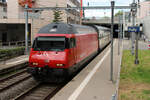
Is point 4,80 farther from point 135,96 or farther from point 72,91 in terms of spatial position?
point 135,96

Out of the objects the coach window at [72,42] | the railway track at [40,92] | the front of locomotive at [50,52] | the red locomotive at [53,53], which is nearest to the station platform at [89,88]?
the railway track at [40,92]

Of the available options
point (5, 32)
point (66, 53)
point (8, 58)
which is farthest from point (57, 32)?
point (5, 32)

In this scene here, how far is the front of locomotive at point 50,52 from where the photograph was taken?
10680 millimetres

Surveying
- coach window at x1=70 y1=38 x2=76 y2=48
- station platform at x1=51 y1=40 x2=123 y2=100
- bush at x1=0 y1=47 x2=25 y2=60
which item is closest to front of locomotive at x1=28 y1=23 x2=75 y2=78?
coach window at x1=70 y1=38 x2=76 y2=48

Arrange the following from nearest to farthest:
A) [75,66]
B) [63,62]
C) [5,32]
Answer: [63,62]
[75,66]
[5,32]

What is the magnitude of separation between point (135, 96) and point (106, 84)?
2.20 m

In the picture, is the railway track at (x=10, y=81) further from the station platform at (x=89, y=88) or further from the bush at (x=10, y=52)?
the bush at (x=10, y=52)

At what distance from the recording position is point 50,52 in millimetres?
10992

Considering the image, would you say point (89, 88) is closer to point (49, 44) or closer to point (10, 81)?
point (49, 44)

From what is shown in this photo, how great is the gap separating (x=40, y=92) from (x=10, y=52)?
470 inches

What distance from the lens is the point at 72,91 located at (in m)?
9.60

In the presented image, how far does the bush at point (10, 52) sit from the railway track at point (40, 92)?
8.65 meters

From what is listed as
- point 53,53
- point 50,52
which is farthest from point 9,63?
point 53,53

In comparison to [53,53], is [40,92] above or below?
below
